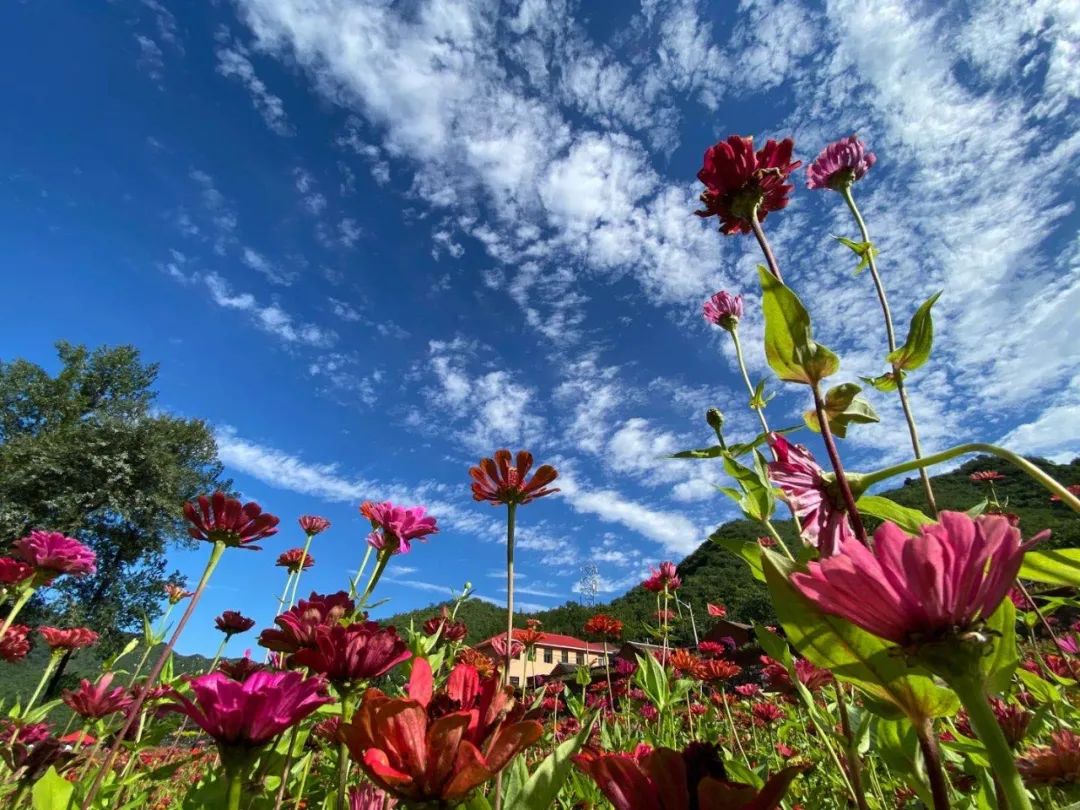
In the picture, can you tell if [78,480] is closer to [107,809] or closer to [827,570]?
[107,809]

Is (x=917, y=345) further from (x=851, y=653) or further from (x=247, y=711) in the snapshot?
(x=247, y=711)

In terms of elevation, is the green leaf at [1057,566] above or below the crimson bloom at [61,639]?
below

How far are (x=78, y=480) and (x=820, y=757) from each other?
22786 mm

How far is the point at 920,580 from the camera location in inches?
20.0

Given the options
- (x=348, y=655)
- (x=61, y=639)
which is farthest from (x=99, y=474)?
(x=348, y=655)

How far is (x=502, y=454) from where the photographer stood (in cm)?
180

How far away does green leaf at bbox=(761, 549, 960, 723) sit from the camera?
586 millimetres

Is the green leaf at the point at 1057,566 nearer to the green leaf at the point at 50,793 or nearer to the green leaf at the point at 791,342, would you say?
the green leaf at the point at 791,342

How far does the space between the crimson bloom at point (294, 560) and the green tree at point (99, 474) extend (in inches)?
671

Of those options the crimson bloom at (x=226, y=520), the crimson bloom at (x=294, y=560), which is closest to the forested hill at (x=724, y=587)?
the crimson bloom at (x=294, y=560)

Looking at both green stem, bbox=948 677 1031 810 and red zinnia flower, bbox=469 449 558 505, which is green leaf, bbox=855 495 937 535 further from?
red zinnia flower, bbox=469 449 558 505

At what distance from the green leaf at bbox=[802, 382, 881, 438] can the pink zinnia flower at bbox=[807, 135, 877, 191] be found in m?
1.99

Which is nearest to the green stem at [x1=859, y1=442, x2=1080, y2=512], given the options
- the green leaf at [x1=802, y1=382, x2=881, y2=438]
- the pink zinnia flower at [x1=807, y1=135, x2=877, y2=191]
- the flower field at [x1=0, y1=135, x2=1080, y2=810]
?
the flower field at [x1=0, y1=135, x2=1080, y2=810]

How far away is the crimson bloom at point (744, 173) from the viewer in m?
1.40
